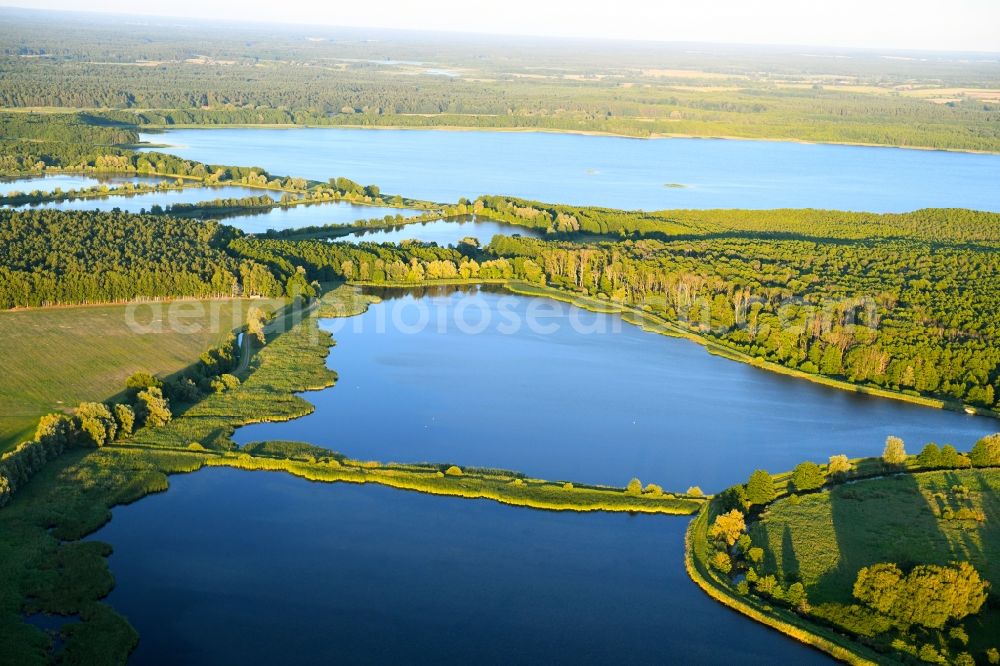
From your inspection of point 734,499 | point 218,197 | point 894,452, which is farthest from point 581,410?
point 218,197

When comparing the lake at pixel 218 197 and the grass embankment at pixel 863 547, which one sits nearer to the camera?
the grass embankment at pixel 863 547

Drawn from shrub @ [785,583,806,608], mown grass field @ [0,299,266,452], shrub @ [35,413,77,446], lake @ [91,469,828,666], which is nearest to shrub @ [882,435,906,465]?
lake @ [91,469,828,666]

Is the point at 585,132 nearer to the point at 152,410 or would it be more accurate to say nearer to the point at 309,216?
the point at 309,216

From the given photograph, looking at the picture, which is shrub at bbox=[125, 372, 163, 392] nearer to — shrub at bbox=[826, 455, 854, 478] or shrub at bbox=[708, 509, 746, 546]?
shrub at bbox=[708, 509, 746, 546]

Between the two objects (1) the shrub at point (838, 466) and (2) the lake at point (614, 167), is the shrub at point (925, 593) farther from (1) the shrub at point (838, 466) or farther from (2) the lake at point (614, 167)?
(2) the lake at point (614, 167)

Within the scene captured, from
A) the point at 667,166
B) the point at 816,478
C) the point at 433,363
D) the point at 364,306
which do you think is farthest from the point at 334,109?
the point at 816,478

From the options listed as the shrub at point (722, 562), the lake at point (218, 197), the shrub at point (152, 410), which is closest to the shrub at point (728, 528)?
the shrub at point (722, 562)
